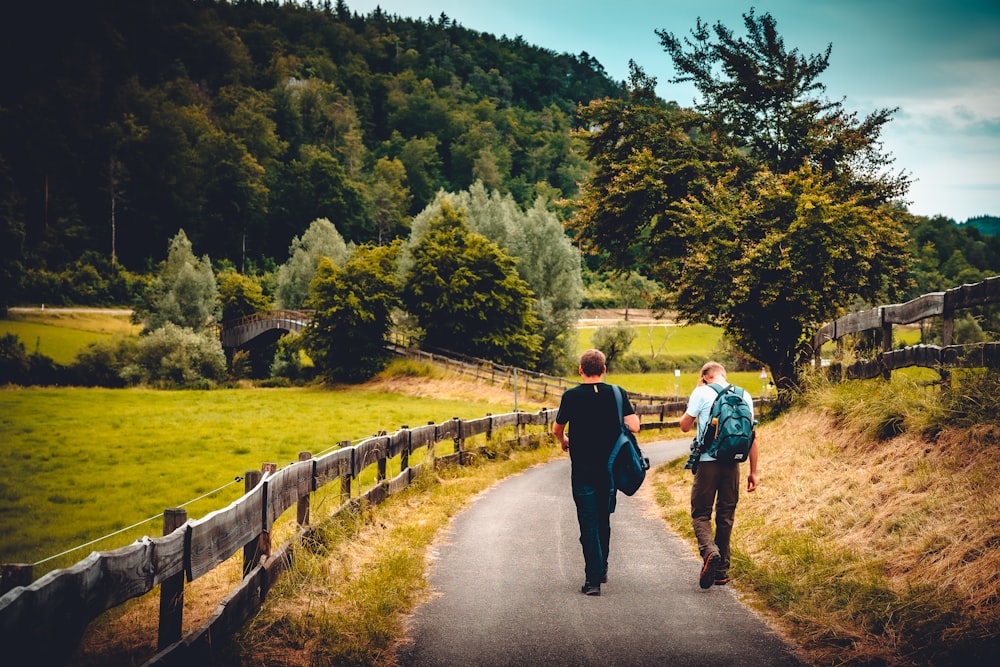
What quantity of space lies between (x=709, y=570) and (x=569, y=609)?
1392mm

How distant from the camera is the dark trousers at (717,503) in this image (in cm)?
634

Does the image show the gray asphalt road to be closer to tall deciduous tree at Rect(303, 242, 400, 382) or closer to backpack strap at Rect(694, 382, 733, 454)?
backpack strap at Rect(694, 382, 733, 454)

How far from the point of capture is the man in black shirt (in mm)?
6043

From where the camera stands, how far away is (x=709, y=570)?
619cm

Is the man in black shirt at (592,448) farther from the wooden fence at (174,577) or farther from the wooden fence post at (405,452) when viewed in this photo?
the wooden fence post at (405,452)

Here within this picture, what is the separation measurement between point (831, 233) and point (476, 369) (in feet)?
102

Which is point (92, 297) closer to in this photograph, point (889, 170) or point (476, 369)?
point (476, 369)

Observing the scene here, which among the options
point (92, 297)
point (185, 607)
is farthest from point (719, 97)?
point (92, 297)

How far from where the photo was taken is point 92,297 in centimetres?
7500

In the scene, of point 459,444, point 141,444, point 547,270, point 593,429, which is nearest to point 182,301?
point 547,270

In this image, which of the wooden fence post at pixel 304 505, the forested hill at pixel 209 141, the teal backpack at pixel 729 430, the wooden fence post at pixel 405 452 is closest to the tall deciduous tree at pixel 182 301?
the forested hill at pixel 209 141

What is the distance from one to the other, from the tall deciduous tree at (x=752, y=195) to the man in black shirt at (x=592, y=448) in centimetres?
776

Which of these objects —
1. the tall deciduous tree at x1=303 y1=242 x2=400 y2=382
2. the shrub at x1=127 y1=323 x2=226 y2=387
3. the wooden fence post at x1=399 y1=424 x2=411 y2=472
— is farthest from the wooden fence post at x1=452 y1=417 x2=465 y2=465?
the shrub at x1=127 y1=323 x2=226 y2=387

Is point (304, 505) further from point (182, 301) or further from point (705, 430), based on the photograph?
point (182, 301)
